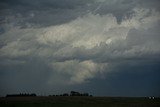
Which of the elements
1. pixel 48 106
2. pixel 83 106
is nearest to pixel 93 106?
pixel 83 106

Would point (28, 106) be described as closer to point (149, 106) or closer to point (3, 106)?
point (3, 106)

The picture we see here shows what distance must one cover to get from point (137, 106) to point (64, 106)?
29403 millimetres

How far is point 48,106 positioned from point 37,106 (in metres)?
4.32

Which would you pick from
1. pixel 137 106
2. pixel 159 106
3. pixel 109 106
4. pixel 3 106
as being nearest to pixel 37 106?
pixel 3 106

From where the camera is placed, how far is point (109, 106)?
132375mm

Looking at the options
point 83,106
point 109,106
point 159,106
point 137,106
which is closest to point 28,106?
point 83,106

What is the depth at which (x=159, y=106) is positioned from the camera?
135 metres

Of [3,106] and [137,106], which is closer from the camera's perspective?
[3,106]

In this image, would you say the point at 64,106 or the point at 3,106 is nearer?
the point at 3,106

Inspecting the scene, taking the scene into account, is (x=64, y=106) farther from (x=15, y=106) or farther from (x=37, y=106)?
(x=15, y=106)

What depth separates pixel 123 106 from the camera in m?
132

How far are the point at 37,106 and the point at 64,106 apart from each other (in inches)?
420

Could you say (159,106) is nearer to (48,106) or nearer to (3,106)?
(48,106)

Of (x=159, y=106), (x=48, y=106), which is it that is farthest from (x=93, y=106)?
(x=159, y=106)
